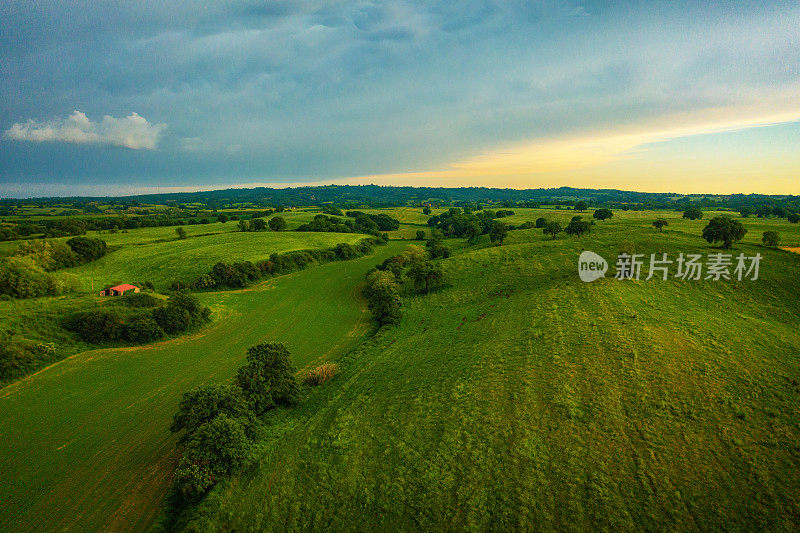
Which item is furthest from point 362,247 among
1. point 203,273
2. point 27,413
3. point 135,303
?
point 27,413

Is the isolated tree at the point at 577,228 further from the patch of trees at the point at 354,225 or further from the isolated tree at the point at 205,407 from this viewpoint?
the isolated tree at the point at 205,407

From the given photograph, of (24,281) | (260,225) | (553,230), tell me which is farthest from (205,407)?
(260,225)

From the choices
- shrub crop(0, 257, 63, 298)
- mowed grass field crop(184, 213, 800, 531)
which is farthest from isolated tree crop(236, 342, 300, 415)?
shrub crop(0, 257, 63, 298)

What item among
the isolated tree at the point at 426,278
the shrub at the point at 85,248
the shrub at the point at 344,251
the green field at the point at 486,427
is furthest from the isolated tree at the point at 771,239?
the shrub at the point at 85,248

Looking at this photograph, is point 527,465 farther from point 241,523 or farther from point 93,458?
point 93,458

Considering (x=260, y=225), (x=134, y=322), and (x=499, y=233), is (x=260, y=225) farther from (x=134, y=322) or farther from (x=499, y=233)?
(x=499, y=233)

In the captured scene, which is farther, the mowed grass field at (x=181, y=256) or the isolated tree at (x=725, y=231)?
the mowed grass field at (x=181, y=256)

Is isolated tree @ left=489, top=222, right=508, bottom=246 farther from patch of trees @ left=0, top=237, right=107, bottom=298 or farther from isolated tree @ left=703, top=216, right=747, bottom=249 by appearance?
patch of trees @ left=0, top=237, right=107, bottom=298
